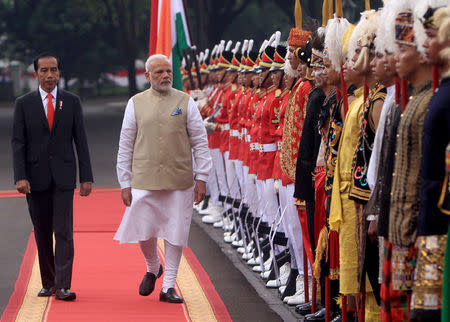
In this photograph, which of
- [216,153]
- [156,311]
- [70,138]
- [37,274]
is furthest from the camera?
[216,153]

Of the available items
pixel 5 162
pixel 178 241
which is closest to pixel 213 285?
pixel 178 241

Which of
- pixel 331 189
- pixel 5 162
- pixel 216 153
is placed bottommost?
pixel 5 162

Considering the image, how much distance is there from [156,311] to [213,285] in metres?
1.34

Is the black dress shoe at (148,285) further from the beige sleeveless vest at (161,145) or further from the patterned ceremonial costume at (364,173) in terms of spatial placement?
the patterned ceremonial costume at (364,173)

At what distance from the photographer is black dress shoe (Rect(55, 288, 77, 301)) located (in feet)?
26.8

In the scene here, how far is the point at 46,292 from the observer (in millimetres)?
8422

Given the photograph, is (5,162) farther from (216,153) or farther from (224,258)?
(224,258)

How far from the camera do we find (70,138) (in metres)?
8.57

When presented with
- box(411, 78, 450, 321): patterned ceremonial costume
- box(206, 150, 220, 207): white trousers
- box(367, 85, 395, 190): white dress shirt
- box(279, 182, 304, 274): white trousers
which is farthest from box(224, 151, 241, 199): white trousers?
box(411, 78, 450, 321): patterned ceremonial costume

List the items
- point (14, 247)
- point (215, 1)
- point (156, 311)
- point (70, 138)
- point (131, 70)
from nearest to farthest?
point (156, 311) < point (70, 138) < point (14, 247) < point (215, 1) < point (131, 70)

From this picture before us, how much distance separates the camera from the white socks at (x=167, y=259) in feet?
27.1

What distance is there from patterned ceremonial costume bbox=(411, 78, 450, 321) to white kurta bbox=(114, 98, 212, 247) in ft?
13.0

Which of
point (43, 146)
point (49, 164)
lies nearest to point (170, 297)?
point (49, 164)

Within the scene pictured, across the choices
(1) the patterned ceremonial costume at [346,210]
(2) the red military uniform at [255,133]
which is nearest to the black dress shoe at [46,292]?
(2) the red military uniform at [255,133]
